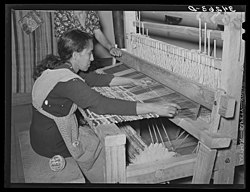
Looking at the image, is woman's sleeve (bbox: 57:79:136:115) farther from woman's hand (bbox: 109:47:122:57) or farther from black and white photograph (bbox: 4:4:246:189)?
woman's hand (bbox: 109:47:122:57)

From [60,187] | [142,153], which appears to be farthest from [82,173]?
[142,153]

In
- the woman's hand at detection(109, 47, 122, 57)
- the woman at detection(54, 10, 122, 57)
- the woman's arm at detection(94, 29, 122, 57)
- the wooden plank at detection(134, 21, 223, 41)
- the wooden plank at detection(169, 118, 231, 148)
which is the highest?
the woman at detection(54, 10, 122, 57)

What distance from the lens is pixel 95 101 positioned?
3.32 ft

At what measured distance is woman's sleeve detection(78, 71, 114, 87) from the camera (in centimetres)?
121

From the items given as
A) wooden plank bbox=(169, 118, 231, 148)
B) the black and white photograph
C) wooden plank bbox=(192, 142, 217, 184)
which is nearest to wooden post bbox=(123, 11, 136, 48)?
the black and white photograph

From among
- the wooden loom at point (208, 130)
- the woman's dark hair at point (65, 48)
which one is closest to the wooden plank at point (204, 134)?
the wooden loom at point (208, 130)

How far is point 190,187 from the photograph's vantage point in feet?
3.34

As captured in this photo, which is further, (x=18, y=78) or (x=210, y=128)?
(x=18, y=78)

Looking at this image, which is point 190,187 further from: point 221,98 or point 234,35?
point 234,35

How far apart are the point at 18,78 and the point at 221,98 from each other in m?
0.65

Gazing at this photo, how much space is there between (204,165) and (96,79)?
508mm

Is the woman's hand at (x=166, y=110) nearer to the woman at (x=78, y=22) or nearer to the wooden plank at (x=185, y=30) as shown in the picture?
the wooden plank at (x=185, y=30)

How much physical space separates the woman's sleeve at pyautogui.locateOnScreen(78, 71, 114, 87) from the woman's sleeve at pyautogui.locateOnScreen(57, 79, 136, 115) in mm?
170

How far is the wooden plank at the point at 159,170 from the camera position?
979mm
